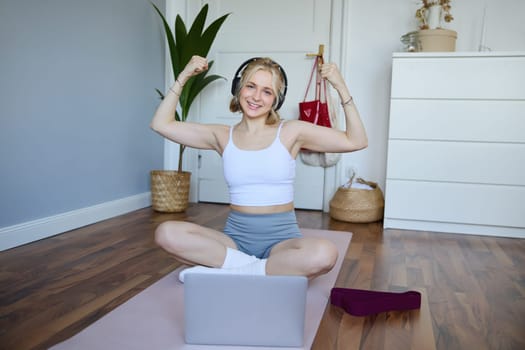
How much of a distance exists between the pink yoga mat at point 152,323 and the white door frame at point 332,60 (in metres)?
1.87

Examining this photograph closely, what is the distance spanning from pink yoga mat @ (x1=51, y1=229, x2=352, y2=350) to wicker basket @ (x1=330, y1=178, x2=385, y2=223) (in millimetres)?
1437

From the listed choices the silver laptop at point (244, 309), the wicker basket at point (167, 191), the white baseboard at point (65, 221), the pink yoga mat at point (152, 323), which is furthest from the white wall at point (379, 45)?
the silver laptop at point (244, 309)

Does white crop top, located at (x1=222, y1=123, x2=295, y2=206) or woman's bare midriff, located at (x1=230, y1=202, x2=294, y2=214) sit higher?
white crop top, located at (x1=222, y1=123, x2=295, y2=206)

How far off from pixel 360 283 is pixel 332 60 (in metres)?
2.09

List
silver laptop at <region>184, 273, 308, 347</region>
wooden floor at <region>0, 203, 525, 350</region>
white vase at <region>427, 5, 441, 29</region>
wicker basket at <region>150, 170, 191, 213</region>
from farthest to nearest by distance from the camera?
wicker basket at <region>150, 170, 191, 213</region>
white vase at <region>427, 5, 441, 29</region>
wooden floor at <region>0, 203, 525, 350</region>
silver laptop at <region>184, 273, 308, 347</region>

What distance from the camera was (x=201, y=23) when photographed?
11.0ft

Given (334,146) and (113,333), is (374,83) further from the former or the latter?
(113,333)

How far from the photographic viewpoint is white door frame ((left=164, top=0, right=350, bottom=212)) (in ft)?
11.8

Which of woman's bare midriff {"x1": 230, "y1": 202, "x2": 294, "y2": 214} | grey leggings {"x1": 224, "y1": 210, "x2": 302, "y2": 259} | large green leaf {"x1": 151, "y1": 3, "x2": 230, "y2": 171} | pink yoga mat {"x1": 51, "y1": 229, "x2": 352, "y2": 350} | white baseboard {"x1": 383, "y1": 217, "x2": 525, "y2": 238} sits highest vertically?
large green leaf {"x1": 151, "y1": 3, "x2": 230, "y2": 171}

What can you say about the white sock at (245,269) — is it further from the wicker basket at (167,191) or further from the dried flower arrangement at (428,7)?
the dried flower arrangement at (428,7)

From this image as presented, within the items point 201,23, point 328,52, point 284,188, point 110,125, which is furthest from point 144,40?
point 284,188

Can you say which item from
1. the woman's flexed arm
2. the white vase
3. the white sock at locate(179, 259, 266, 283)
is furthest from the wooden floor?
the white vase

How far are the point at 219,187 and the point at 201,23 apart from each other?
128cm

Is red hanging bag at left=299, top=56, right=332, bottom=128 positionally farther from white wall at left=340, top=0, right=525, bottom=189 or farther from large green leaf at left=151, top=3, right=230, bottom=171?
large green leaf at left=151, top=3, right=230, bottom=171
